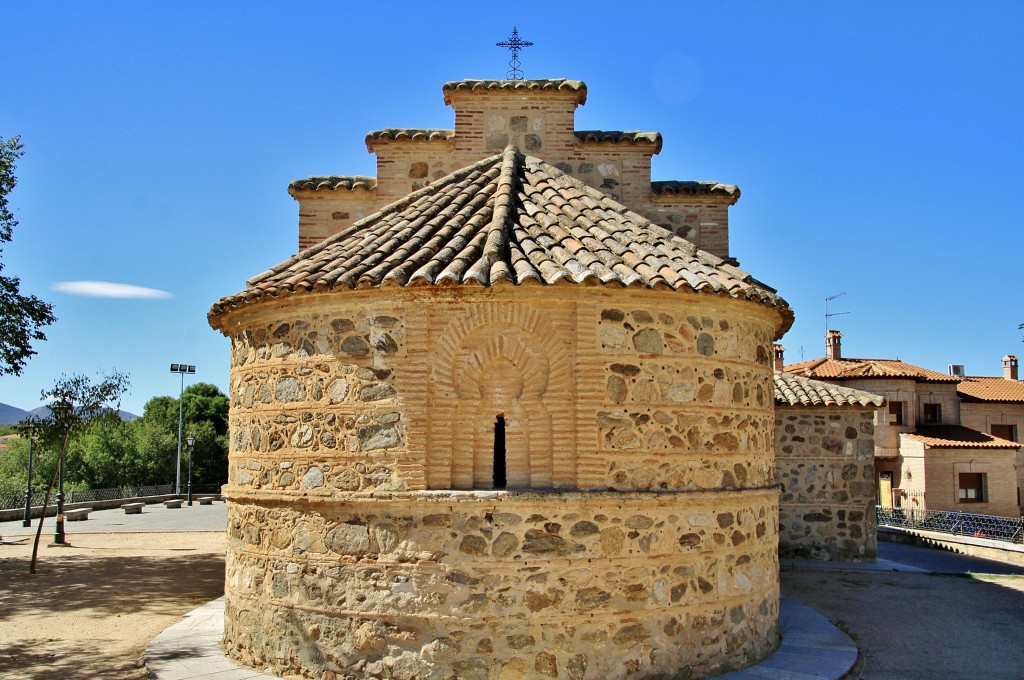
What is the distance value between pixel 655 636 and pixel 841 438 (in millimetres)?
9509

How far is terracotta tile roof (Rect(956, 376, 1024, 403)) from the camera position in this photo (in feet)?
117

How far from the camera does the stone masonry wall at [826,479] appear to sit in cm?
1488

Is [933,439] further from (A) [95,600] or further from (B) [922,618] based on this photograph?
(A) [95,600]

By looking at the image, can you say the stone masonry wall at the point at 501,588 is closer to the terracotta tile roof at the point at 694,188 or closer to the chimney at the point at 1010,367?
the terracotta tile roof at the point at 694,188

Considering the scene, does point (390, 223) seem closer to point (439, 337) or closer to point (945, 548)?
point (439, 337)

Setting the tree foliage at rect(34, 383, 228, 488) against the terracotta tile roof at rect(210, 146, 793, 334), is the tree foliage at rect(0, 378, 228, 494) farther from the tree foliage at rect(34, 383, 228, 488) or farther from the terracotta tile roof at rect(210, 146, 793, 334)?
the terracotta tile roof at rect(210, 146, 793, 334)

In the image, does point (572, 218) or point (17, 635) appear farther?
point (17, 635)

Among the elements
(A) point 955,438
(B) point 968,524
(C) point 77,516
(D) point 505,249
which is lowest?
(C) point 77,516

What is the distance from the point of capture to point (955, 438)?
32.0 m

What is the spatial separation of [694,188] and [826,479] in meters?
6.99

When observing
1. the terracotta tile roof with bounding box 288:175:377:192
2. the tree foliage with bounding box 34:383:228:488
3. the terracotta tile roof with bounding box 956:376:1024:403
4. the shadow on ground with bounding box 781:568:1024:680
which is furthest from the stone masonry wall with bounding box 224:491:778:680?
the tree foliage with bounding box 34:383:228:488

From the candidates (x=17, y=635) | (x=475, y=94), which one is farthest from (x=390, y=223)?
(x=17, y=635)

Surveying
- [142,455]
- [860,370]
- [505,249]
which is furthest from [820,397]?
[142,455]

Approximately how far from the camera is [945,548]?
62.4 ft
